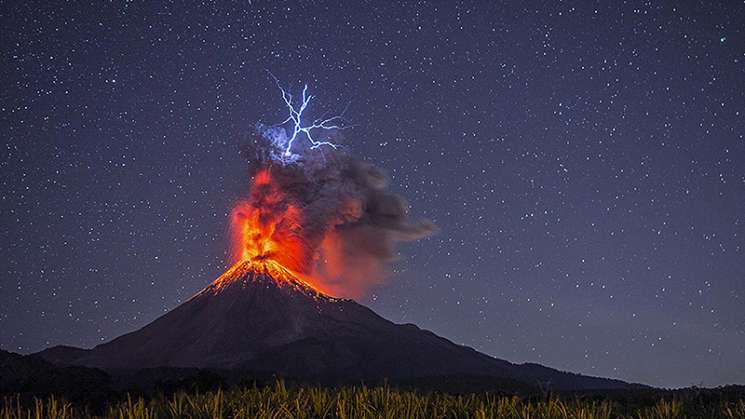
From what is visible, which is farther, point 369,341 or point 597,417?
point 369,341

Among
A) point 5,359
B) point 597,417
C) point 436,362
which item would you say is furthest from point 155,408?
point 436,362

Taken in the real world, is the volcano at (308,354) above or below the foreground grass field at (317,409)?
above

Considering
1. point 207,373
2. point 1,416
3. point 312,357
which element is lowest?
point 1,416

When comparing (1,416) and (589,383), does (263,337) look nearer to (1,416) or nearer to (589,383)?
(589,383)

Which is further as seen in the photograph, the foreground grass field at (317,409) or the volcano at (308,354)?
the volcano at (308,354)

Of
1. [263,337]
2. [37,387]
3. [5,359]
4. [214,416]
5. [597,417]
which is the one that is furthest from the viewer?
[263,337]

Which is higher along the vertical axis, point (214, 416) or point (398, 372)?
point (398, 372)

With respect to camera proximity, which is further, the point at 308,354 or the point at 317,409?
the point at 308,354

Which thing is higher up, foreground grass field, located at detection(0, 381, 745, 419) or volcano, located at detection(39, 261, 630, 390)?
volcano, located at detection(39, 261, 630, 390)

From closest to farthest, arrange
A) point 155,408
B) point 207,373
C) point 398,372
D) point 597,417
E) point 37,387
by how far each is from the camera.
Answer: point 597,417 < point 155,408 < point 207,373 < point 37,387 < point 398,372

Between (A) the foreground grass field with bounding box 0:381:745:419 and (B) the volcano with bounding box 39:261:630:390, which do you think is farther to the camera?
(B) the volcano with bounding box 39:261:630:390

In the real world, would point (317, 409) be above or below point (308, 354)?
below
